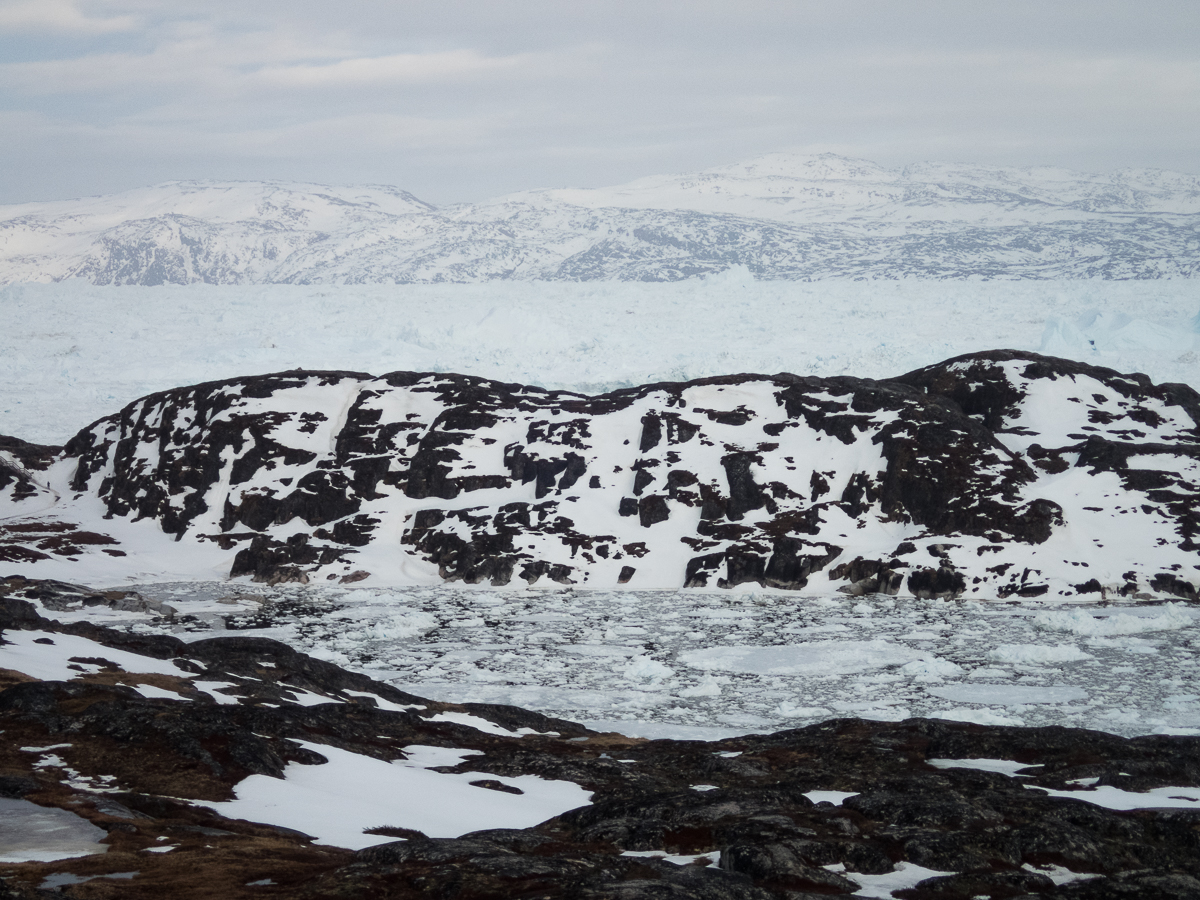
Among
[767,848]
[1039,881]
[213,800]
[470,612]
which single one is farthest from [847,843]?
[470,612]

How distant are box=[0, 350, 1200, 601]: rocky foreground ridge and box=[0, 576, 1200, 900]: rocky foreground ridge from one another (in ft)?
114

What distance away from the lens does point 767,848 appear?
2167 centimetres

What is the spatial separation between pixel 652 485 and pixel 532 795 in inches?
2076

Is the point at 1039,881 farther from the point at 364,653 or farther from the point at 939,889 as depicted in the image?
the point at 364,653

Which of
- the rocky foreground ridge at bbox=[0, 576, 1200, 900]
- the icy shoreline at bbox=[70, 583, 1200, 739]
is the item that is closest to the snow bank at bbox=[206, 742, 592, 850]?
the rocky foreground ridge at bbox=[0, 576, 1200, 900]

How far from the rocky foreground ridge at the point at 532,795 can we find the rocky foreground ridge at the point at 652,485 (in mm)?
34849

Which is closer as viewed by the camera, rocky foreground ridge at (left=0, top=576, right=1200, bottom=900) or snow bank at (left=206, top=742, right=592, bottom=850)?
rocky foreground ridge at (left=0, top=576, right=1200, bottom=900)

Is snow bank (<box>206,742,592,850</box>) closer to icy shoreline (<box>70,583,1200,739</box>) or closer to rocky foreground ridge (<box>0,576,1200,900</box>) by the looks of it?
rocky foreground ridge (<box>0,576,1200,900</box>)

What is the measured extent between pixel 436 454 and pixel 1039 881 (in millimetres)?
69598

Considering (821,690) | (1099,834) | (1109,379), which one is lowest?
(821,690)

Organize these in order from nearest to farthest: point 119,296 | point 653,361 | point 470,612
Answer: point 470,612 < point 653,361 < point 119,296

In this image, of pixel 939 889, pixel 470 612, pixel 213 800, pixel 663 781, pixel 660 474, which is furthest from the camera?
pixel 660 474

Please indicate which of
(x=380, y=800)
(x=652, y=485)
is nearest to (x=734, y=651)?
(x=652, y=485)

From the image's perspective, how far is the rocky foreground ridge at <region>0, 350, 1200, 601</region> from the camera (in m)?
72.1
